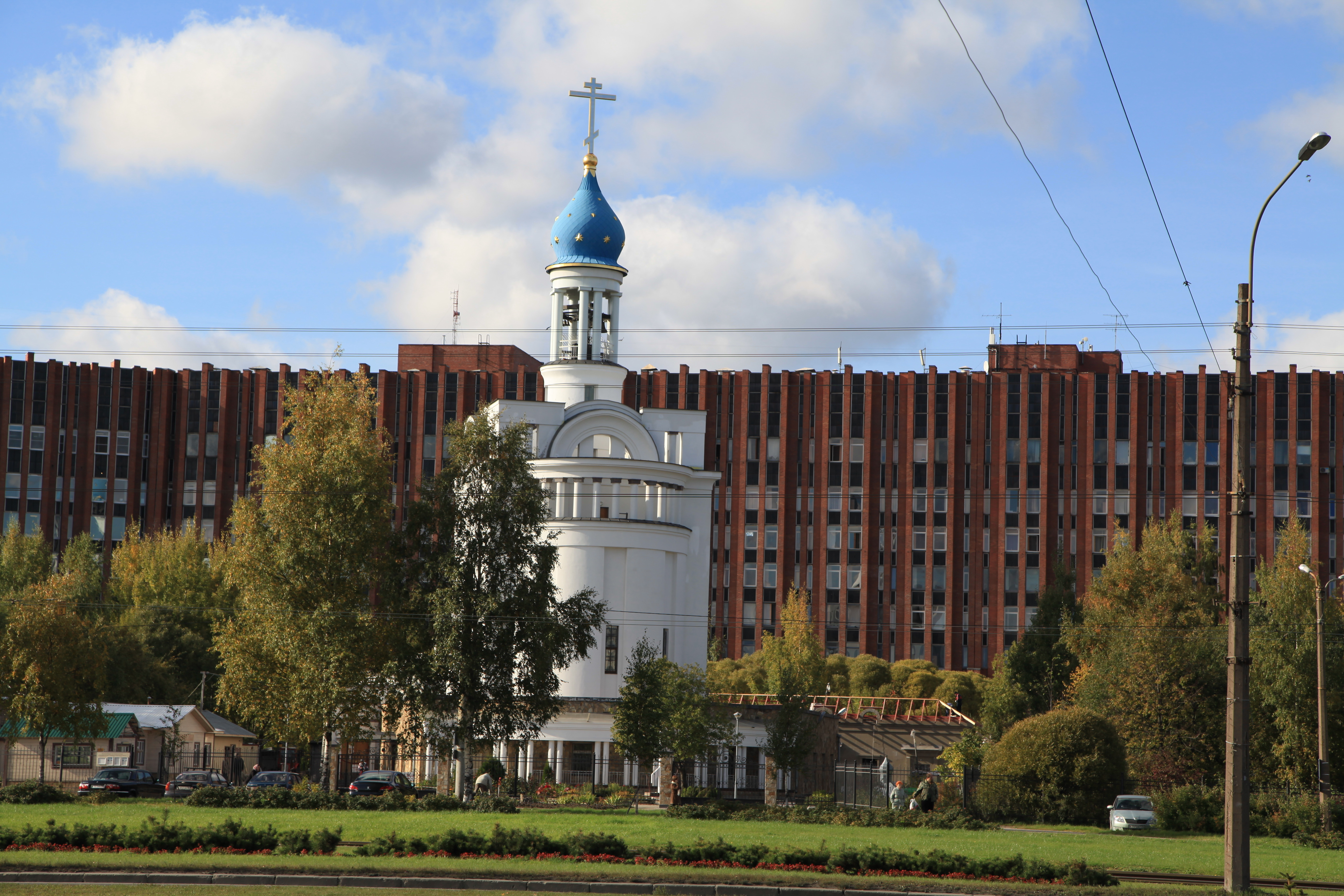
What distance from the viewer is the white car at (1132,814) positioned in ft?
145

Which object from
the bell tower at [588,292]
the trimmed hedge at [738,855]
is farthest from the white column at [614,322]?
the trimmed hedge at [738,855]

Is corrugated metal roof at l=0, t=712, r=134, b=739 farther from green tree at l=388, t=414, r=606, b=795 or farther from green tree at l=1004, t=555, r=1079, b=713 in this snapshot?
green tree at l=1004, t=555, r=1079, b=713

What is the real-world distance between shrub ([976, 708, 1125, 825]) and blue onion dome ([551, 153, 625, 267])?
30076 mm

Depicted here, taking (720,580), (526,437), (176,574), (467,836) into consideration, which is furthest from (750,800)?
(720,580)

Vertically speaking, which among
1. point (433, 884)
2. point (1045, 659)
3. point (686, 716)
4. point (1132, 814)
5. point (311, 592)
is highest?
point (311, 592)

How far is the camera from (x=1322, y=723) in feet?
146

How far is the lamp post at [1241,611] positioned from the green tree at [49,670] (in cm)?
4333

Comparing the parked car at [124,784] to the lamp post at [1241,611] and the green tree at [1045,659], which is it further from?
the green tree at [1045,659]

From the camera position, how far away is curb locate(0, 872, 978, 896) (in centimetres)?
2345

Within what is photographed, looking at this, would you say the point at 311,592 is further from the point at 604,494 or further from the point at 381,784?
the point at 604,494

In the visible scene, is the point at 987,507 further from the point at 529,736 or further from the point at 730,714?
the point at 529,736

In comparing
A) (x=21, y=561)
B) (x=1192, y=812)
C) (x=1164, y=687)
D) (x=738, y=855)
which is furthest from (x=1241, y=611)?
(x=21, y=561)

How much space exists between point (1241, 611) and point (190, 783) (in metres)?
39.6

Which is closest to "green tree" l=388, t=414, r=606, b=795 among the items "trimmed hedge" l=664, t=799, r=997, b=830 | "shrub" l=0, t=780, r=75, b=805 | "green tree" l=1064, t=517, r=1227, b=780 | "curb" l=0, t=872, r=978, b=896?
"trimmed hedge" l=664, t=799, r=997, b=830
